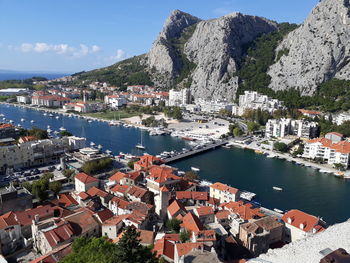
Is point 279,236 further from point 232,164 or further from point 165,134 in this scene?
point 165,134

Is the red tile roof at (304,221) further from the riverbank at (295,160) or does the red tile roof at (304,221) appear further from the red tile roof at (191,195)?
the riverbank at (295,160)

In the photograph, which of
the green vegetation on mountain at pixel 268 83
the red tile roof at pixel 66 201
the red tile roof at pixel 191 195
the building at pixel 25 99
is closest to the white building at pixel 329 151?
the red tile roof at pixel 191 195

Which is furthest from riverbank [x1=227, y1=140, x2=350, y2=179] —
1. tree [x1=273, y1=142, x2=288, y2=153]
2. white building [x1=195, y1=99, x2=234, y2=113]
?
white building [x1=195, y1=99, x2=234, y2=113]

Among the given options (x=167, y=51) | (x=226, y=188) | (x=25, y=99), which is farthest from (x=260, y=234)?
(x=167, y=51)

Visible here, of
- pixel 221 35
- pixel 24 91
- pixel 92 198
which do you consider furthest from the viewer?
pixel 24 91

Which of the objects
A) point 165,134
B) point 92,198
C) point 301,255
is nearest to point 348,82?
point 165,134

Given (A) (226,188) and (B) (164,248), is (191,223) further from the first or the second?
(A) (226,188)

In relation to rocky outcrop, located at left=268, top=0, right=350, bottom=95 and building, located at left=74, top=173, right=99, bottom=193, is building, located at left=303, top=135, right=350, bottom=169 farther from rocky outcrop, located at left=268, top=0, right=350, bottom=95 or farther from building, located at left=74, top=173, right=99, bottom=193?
rocky outcrop, located at left=268, top=0, right=350, bottom=95
